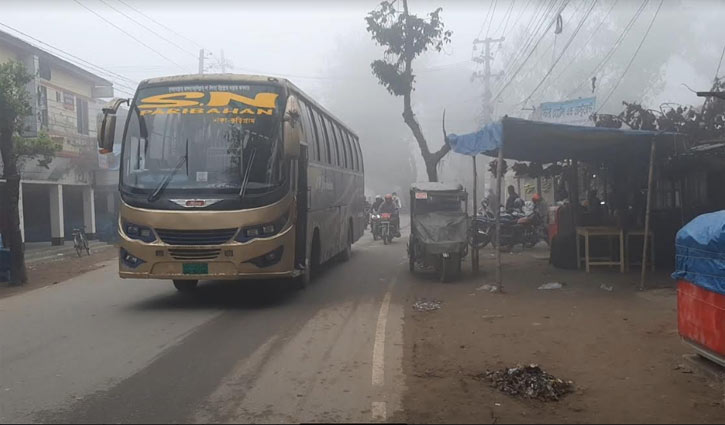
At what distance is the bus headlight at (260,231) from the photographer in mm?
9031

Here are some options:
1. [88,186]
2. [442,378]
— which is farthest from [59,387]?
[88,186]

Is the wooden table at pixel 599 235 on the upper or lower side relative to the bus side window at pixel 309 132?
lower

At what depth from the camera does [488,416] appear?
4.84 metres

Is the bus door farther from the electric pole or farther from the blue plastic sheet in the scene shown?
the electric pole

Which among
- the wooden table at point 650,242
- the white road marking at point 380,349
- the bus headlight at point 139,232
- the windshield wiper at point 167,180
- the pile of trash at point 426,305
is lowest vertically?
the pile of trash at point 426,305

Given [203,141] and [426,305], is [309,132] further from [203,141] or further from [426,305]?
[426,305]

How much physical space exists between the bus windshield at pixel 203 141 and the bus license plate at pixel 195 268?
105 cm

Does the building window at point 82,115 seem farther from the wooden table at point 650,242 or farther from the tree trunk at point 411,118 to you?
the wooden table at point 650,242

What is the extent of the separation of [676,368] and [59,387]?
560 centimetres

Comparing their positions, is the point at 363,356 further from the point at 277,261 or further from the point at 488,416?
the point at 277,261

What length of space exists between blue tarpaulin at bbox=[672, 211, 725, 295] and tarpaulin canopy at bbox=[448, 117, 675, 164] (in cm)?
456

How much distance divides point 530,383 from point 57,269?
15121 mm

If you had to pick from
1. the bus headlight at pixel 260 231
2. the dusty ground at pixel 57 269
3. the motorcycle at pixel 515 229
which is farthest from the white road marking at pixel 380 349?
the motorcycle at pixel 515 229

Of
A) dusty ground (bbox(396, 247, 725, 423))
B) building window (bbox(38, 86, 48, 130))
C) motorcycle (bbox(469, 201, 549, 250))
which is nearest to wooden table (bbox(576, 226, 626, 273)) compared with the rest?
dusty ground (bbox(396, 247, 725, 423))
